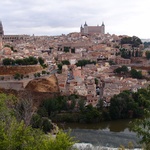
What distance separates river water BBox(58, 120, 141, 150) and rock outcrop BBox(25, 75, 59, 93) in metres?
3.91

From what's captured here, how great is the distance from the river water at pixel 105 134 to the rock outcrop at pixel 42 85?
12.8ft

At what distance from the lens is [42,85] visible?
1941 centimetres

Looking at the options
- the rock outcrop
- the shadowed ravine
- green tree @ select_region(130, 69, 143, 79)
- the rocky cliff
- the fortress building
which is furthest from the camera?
A: the fortress building

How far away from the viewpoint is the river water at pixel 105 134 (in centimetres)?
1238

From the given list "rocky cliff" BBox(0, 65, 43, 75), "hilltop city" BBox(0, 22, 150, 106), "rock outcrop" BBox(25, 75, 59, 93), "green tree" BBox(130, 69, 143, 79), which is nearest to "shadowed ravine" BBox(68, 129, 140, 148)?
"hilltop city" BBox(0, 22, 150, 106)

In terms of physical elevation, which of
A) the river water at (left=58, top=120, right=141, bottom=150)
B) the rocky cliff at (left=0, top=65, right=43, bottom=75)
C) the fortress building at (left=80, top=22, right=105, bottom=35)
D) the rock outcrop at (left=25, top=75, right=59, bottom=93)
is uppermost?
the fortress building at (left=80, top=22, right=105, bottom=35)

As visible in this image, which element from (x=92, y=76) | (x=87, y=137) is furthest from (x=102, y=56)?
(x=87, y=137)

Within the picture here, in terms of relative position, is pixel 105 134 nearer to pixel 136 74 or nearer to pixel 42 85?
pixel 42 85

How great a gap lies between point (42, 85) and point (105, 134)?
6.92 metres

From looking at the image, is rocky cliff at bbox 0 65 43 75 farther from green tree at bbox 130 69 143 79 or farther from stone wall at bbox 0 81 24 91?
green tree at bbox 130 69 143 79

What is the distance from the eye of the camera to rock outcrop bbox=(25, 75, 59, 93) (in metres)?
19.2

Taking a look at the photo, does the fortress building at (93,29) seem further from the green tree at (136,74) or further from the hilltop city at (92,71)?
the green tree at (136,74)

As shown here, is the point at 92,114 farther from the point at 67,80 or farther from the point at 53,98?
the point at 67,80

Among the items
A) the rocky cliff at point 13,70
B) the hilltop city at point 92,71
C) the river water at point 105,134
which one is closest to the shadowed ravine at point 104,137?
the river water at point 105,134
